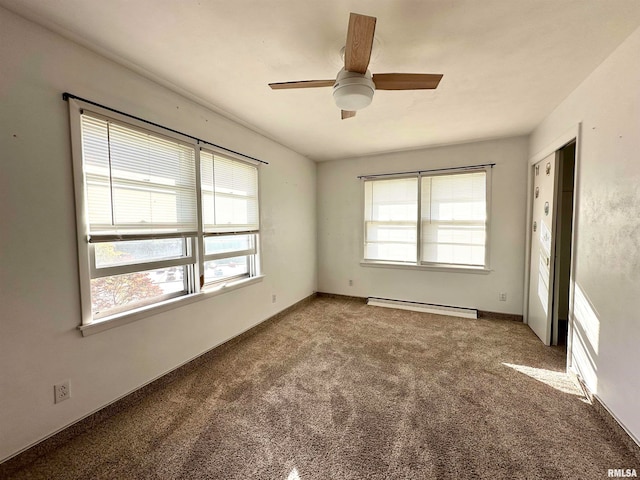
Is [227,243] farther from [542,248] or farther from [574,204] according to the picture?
[542,248]

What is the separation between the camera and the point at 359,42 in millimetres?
1345

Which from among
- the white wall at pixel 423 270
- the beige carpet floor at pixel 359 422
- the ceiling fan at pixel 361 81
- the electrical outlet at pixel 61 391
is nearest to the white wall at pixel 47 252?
the electrical outlet at pixel 61 391

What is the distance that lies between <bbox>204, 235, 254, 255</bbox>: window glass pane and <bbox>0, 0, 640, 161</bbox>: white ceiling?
134 cm

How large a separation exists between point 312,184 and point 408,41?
3.10 meters

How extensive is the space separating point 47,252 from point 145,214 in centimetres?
63

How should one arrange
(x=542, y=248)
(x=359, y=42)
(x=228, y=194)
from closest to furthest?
(x=359, y=42)
(x=228, y=194)
(x=542, y=248)

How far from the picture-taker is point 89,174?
175 centimetres

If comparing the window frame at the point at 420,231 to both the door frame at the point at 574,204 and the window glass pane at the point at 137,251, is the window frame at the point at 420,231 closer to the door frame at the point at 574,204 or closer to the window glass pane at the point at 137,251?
the door frame at the point at 574,204

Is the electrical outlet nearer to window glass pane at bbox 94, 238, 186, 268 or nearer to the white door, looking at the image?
window glass pane at bbox 94, 238, 186, 268

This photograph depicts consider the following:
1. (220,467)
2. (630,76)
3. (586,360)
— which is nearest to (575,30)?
(630,76)

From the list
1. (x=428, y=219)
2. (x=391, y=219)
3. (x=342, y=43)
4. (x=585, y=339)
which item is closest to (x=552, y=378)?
(x=585, y=339)

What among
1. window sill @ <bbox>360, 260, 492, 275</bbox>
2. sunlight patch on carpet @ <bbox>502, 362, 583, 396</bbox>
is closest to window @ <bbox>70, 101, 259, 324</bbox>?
window sill @ <bbox>360, 260, 492, 275</bbox>

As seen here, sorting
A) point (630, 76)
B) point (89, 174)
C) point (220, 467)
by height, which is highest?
point (630, 76)

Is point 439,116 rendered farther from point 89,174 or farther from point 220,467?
point 220,467
